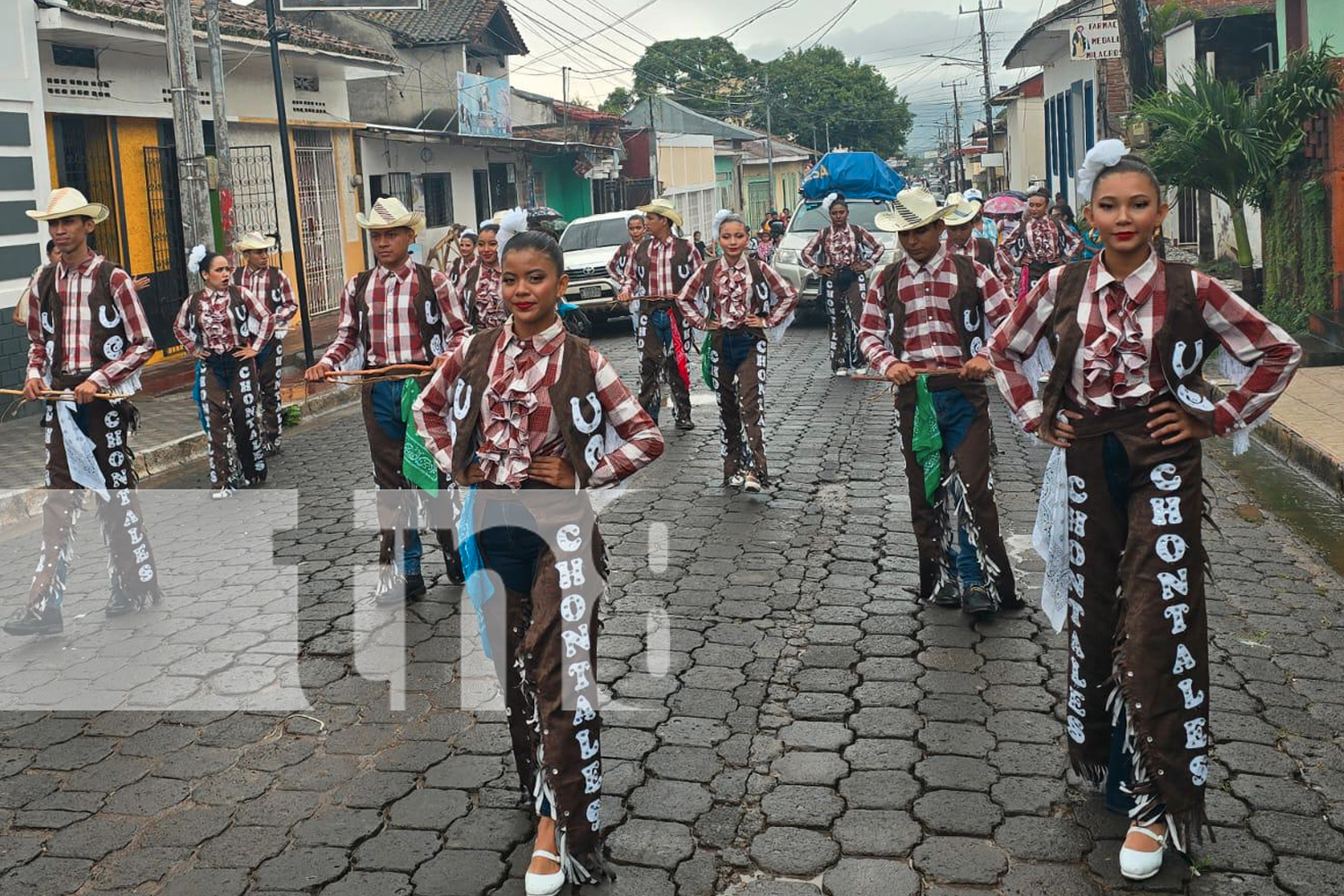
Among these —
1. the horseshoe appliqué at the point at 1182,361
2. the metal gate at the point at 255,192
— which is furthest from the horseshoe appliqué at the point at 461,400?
the metal gate at the point at 255,192

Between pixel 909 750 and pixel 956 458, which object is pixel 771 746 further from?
pixel 956 458

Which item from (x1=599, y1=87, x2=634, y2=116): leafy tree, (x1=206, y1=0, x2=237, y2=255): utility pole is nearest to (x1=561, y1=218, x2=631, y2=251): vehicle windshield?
(x1=206, y1=0, x2=237, y2=255): utility pole

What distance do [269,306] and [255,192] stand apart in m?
10.1

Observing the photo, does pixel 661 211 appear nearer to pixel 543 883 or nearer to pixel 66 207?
pixel 66 207

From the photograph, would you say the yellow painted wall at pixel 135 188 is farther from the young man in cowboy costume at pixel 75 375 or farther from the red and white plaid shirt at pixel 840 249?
the young man in cowboy costume at pixel 75 375

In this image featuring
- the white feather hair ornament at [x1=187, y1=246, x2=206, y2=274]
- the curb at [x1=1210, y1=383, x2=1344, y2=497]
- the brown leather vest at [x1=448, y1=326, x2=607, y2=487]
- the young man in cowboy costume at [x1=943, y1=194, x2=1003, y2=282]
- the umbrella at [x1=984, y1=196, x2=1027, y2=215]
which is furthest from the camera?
the umbrella at [x1=984, y1=196, x2=1027, y2=215]

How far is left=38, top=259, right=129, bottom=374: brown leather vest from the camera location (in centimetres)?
689

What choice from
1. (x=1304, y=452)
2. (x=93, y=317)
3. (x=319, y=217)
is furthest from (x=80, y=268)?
(x=319, y=217)

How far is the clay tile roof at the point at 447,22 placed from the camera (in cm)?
3469

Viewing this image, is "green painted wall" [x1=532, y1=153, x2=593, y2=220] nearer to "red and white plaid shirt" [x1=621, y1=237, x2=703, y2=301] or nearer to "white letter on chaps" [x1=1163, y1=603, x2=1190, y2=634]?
"red and white plaid shirt" [x1=621, y1=237, x2=703, y2=301]

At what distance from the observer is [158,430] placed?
1276 cm

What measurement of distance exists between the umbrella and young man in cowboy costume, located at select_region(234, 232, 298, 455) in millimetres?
11333

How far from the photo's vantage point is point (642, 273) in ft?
39.2

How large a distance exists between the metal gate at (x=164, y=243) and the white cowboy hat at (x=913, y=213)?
43.5ft
